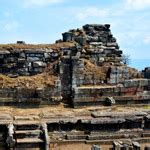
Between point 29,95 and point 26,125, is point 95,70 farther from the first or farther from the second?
point 26,125

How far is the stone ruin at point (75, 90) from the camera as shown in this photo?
3444cm

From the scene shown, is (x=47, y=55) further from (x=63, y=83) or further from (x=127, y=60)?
(x=127, y=60)

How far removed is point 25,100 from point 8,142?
6.09 m

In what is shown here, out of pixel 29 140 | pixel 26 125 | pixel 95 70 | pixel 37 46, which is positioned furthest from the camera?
pixel 37 46

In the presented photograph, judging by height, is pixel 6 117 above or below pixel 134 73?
below

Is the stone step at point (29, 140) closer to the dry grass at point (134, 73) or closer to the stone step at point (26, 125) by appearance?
the stone step at point (26, 125)

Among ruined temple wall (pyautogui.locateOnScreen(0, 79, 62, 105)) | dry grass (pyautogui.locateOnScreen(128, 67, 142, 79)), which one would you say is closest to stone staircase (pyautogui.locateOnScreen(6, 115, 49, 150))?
ruined temple wall (pyautogui.locateOnScreen(0, 79, 62, 105))

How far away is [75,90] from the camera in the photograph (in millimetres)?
39062

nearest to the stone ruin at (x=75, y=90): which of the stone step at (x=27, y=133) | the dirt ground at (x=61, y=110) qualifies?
the stone step at (x=27, y=133)

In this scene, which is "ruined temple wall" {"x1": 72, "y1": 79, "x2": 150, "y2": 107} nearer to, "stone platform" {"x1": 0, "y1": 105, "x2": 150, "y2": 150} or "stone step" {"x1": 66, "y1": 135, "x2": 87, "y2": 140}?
"stone platform" {"x1": 0, "y1": 105, "x2": 150, "y2": 150}

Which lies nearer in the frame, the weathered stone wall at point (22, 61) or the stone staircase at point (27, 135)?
the stone staircase at point (27, 135)

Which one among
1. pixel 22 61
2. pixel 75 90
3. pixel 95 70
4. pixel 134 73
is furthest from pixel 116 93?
pixel 22 61

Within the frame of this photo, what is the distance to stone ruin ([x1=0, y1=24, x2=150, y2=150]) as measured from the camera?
1356 inches

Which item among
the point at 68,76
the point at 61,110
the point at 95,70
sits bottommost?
the point at 61,110
